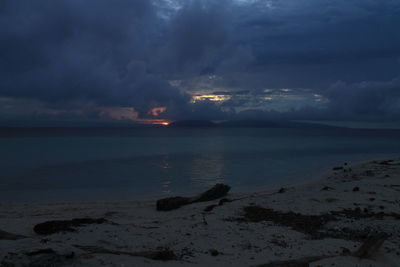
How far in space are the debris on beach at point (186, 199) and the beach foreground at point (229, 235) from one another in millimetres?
469

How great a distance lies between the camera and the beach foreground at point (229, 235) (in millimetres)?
7191

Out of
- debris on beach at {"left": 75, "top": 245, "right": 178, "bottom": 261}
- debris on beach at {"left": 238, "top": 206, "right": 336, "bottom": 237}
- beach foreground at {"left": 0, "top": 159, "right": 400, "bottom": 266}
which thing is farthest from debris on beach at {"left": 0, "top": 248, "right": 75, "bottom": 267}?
debris on beach at {"left": 238, "top": 206, "right": 336, "bottom": 237}

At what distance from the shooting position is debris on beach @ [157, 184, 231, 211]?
586 inches

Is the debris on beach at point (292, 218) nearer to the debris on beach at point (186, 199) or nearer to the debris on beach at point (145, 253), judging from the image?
the debris on beach at point (186, 199)

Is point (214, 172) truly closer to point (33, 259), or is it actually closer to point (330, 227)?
point (330, 227)

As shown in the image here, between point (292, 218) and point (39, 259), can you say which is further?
point (292, 218)

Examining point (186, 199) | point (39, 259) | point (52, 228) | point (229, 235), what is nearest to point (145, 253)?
point (39, 259)

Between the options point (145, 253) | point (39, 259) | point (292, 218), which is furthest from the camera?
point (292, 218)

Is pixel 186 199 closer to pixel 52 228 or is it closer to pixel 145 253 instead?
pixel 52 228

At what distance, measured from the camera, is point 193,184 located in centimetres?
2364

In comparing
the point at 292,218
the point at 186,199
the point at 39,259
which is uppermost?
the point at 39,259

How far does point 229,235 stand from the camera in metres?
9.48

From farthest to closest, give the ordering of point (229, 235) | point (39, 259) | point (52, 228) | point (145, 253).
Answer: point (229, 235) < point (52, 228) < point (145, 253) < point (39, 259)

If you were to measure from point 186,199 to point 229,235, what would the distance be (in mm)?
6762
